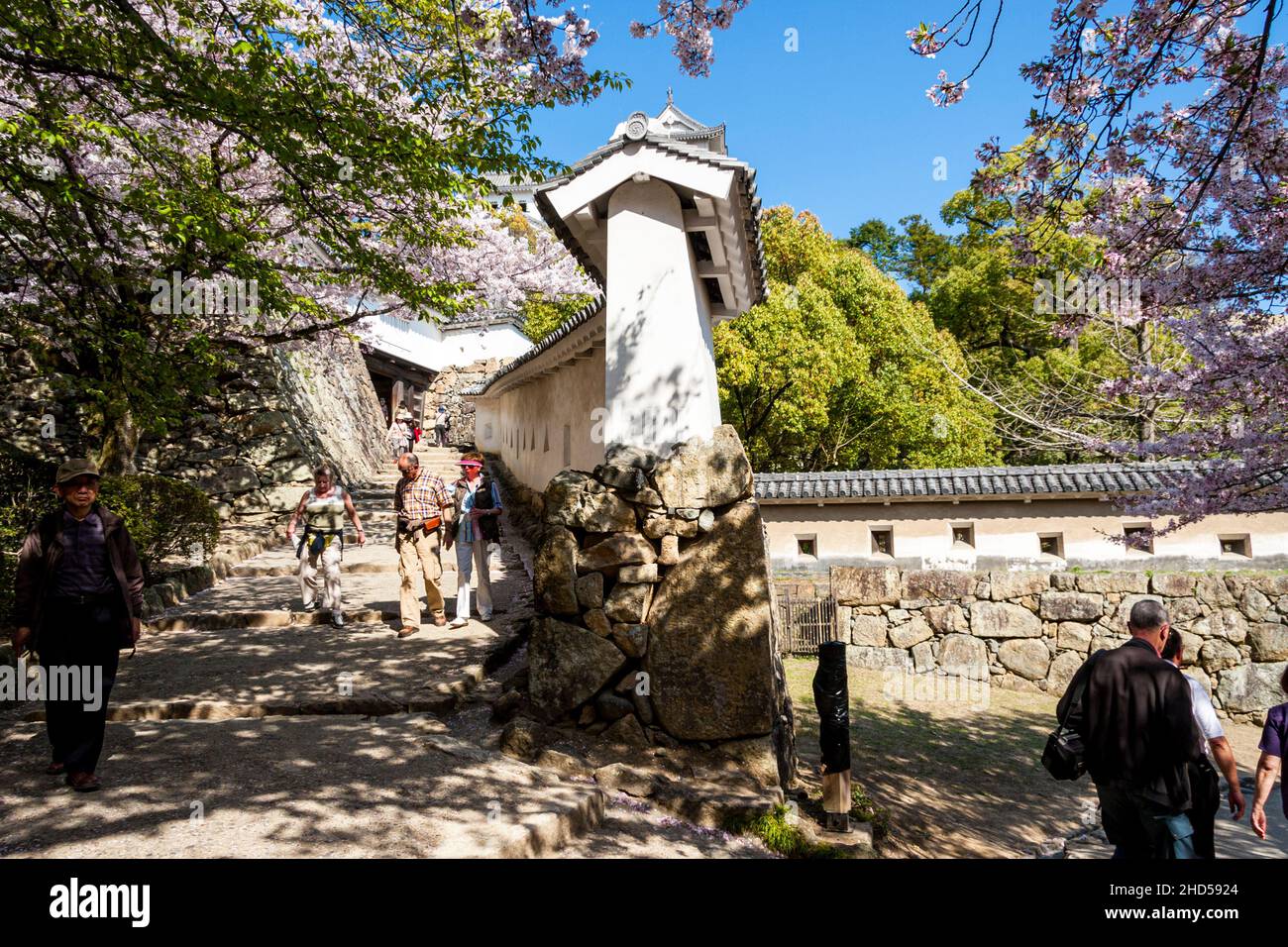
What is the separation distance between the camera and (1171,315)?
21.5 ft

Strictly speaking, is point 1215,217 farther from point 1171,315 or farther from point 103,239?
point 103,239

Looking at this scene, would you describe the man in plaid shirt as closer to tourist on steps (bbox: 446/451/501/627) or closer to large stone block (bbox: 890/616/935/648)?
tourist on steps (bbox: 446/451/501/627)

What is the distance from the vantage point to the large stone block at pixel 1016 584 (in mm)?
12602

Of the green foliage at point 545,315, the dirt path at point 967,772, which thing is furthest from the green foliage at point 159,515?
the green foliage at point 545,315

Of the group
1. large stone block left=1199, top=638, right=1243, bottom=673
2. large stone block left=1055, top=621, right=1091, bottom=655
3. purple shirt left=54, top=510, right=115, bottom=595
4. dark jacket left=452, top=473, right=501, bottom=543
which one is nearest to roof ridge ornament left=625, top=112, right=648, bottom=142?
dark jacket left=452, top=473, right=501, bottom=543

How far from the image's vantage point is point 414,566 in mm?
8148

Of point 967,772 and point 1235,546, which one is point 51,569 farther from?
point 1235,546

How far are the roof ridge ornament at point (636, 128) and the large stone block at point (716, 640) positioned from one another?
3.35 metres

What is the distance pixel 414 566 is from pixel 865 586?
322 inches

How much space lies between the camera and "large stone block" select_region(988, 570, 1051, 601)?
1260cm

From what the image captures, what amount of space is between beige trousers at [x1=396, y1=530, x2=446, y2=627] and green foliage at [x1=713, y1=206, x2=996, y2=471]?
41.1 feet
